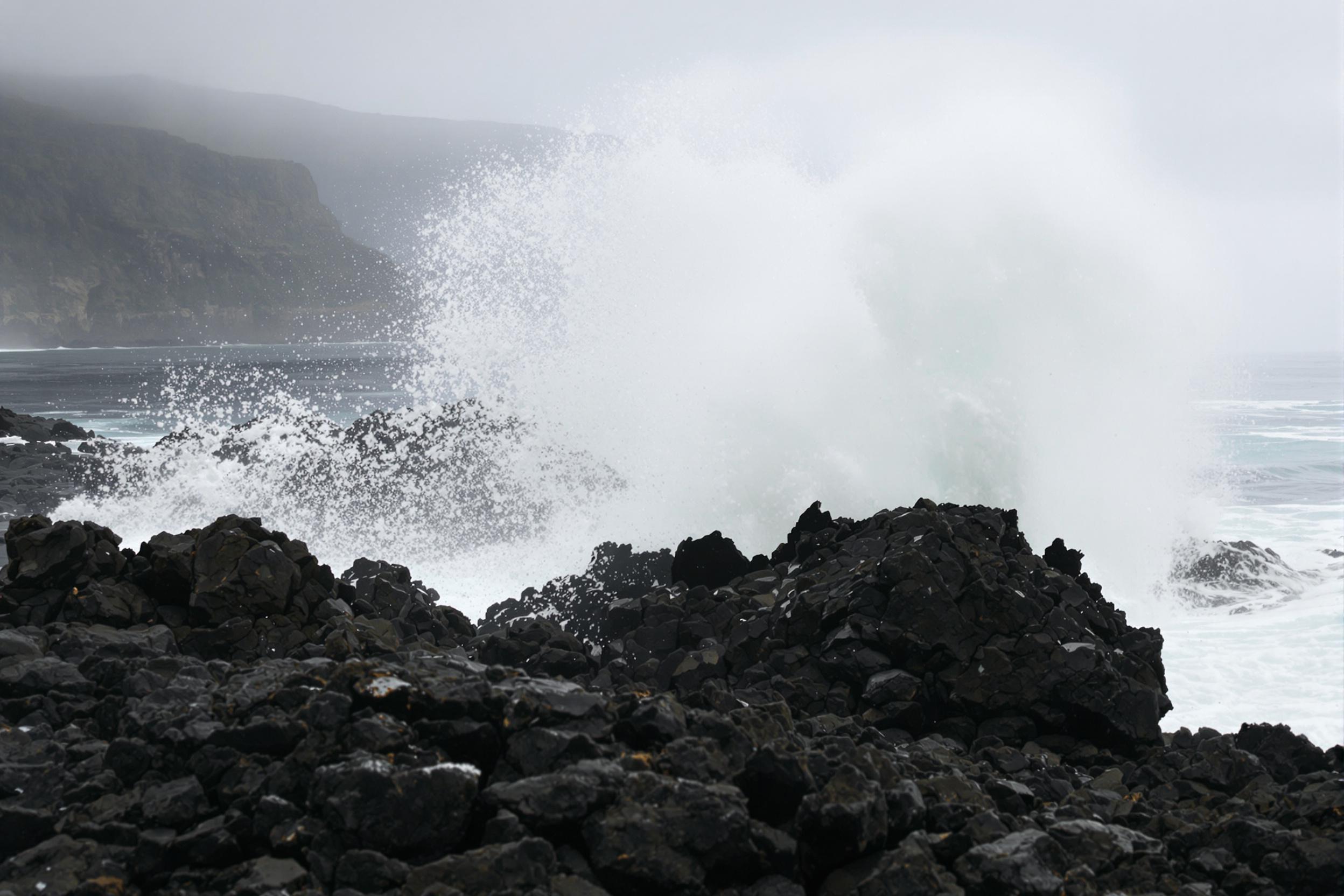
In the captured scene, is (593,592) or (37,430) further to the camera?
(37,430)

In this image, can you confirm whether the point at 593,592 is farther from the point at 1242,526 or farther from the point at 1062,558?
the point at 1242,526

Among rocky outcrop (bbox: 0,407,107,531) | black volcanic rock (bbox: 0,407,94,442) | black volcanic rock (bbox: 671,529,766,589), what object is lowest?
black volcanic rock (bbox: 671,529,766,589)

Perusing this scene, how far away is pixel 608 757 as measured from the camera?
14.2ft

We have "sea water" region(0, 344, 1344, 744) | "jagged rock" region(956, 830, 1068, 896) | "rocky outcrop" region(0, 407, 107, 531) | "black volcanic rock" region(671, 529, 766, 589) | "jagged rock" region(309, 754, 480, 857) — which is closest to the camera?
"jagged rock" region(309, 754, 480, 857)

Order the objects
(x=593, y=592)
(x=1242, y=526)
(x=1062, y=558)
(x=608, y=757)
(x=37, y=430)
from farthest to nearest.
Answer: (x=37, y=430), (x=1242, y=526), (x=593, y=592), (x=1062, y=558), (x=608, y=757)

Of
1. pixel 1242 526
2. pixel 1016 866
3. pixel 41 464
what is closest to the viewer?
pixel 1016 866

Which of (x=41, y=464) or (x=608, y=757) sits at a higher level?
(x=41, y=464)

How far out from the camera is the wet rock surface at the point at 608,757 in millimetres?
3900

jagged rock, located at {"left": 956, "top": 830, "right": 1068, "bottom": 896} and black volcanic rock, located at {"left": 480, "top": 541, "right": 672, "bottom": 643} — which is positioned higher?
black volcanic rock, located at {"left": 480, "top": 541, "right": 672, "bottom": 643}

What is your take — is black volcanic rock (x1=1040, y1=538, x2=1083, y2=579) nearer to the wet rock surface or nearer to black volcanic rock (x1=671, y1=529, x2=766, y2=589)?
the wet rock surface

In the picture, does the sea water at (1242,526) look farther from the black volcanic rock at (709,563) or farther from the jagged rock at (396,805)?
the jagged rock at (396,805)

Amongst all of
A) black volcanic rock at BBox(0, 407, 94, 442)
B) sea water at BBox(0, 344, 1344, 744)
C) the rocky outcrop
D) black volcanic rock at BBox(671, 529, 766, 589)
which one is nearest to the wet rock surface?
black volcanic rock at BBox(671, 529, 766, 589)

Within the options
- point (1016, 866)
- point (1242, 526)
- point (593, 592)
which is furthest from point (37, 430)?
point (1016, 866)

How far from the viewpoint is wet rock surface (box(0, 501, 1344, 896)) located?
12.8 feet
